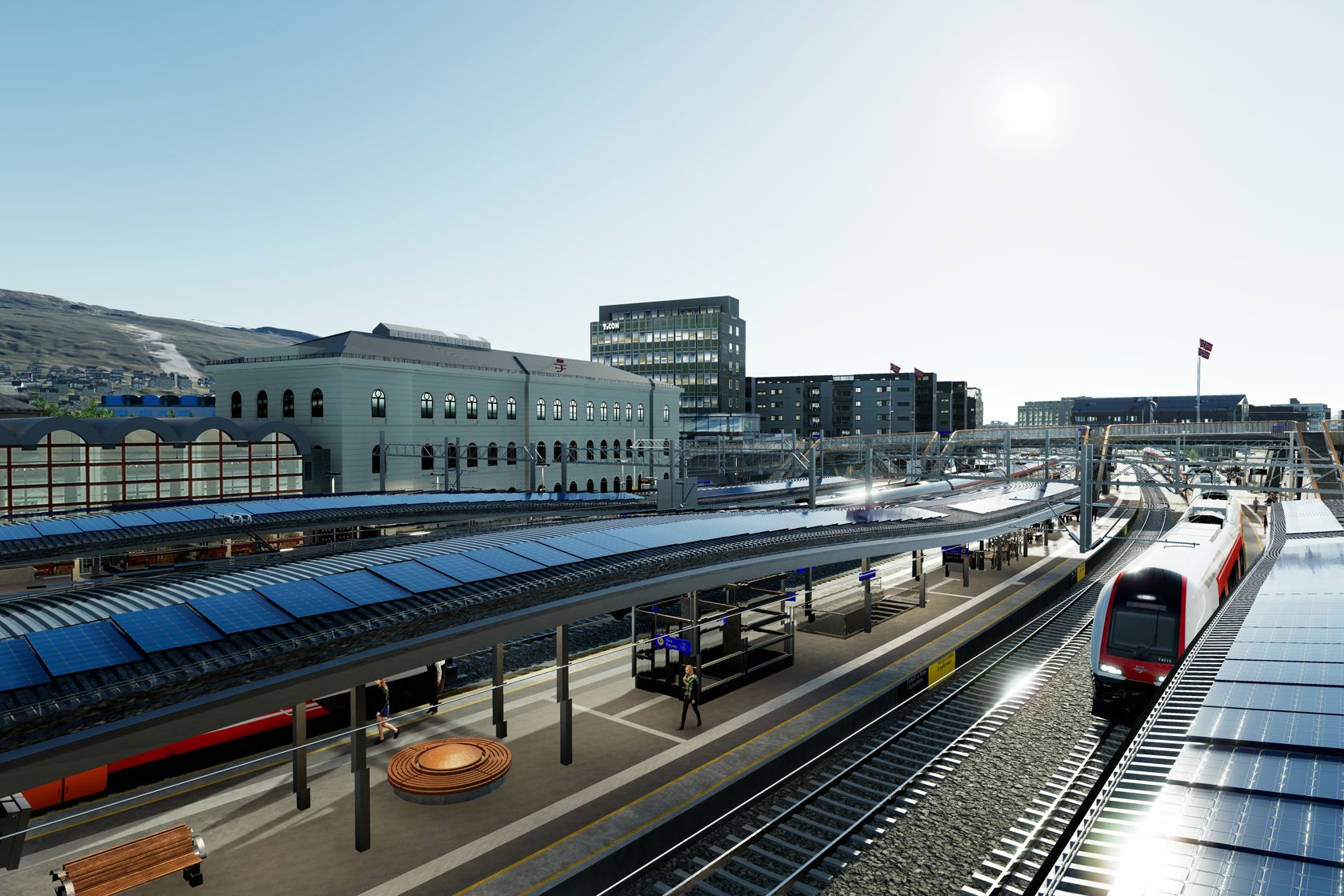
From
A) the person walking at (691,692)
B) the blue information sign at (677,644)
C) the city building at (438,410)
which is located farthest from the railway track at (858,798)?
the city building at (438,410)

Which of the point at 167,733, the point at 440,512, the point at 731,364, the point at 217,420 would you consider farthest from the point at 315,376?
the point at 731,364

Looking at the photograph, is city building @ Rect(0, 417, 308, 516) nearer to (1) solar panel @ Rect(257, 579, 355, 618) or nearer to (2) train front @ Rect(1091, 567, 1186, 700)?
(1) solar panel @ Rect(257, 579, 355, 618)

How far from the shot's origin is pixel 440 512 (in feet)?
93.5

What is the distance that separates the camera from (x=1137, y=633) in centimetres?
1811

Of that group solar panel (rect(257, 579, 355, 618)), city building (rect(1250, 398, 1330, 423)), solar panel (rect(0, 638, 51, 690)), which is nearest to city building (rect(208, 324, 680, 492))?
solar panel (rect(257, 579, 355, 618))

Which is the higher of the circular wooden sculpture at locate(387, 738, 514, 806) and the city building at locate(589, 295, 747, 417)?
the city building at locate(589, 295, 747, 417)

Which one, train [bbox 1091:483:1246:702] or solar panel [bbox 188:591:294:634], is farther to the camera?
train [bbox 1091:483:1246:702]

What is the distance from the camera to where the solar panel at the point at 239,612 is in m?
10.3

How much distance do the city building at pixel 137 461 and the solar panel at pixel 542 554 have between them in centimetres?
2409

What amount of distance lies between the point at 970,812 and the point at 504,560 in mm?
10279

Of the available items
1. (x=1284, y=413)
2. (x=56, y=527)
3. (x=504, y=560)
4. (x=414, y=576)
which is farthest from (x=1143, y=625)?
(x=1284, y=413)

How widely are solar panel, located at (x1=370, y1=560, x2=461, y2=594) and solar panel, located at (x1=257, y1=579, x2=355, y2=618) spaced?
1151 millimetres

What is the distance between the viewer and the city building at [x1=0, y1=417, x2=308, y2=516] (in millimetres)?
34219

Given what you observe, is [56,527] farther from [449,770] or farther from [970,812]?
[970,812]
